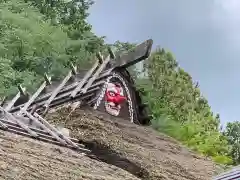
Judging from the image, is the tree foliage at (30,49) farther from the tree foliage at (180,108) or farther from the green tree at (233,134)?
the green tree at (233,134)

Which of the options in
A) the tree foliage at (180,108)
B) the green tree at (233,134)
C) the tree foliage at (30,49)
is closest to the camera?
the tree foliage at (180,108)

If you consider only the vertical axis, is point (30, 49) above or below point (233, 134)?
below

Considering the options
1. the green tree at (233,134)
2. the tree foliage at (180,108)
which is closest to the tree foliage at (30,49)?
the tree foliage at (180,108)

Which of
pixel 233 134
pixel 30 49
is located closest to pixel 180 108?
pixel 30 49

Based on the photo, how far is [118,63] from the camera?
9477 millimetres

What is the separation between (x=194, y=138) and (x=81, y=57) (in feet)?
17.1

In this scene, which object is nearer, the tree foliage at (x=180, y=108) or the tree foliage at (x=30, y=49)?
the tree foliage at (x=180, y=108)

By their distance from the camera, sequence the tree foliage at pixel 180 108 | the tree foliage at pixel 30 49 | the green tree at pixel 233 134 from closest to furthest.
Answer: the tree foliage at pixel 180 108
the tree foliage at pixel 30 49
the green tree at pixel 233 134

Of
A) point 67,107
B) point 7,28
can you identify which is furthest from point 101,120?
point 7,28

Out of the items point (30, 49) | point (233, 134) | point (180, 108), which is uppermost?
point (233, 134)

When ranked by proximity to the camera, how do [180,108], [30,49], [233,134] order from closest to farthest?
[30,49]
[180,108]
[233,134]

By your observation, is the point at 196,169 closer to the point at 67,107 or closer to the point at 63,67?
the point at 67,107

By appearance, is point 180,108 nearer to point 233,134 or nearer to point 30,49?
point 30,49

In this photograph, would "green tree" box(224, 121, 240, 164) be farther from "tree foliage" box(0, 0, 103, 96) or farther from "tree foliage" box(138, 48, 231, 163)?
"tree foliage" box(0, 0, 103, 96)
